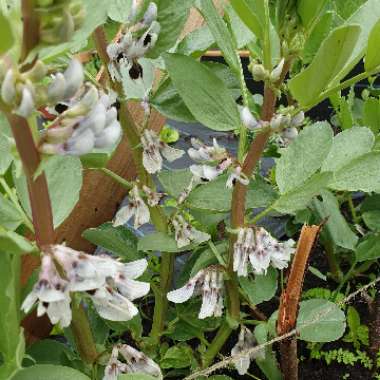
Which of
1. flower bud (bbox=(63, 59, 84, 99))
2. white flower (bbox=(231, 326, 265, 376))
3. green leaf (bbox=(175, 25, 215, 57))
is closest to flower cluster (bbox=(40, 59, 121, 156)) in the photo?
flower bud (bbox=(63, 59, 84, 99))

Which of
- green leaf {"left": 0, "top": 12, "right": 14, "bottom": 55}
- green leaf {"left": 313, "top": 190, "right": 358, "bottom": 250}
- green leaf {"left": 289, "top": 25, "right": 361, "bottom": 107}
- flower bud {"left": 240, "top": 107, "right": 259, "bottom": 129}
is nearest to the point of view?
green leaf {"left": 0, "top": 12, "right": 14, "bottom": 55}

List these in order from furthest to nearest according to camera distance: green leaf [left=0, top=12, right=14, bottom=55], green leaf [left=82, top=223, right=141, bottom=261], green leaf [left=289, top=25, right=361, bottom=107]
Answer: green leaf [left=82, top=223, right=141, bottom=261] < green leaf [left=289, top=25, right=361, bottom=107] < green leaf [left=0, top=12, right=14, bottom=55]

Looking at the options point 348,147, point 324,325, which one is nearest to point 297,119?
point 348,147

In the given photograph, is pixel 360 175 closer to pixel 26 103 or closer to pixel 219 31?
pixel 219 31

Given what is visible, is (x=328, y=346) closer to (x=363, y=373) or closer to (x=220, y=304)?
(x=363, y=373)

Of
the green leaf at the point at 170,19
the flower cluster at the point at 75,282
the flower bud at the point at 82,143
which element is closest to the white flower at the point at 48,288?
the flower cluster at the point at 75,282

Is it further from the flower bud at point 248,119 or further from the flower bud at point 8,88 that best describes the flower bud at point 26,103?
the flower bud at point 248,119

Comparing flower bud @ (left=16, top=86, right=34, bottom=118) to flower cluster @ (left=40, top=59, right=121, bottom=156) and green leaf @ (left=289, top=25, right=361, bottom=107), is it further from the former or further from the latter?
green leaf @ (left=289, top=25, right=361, bottom=107)
